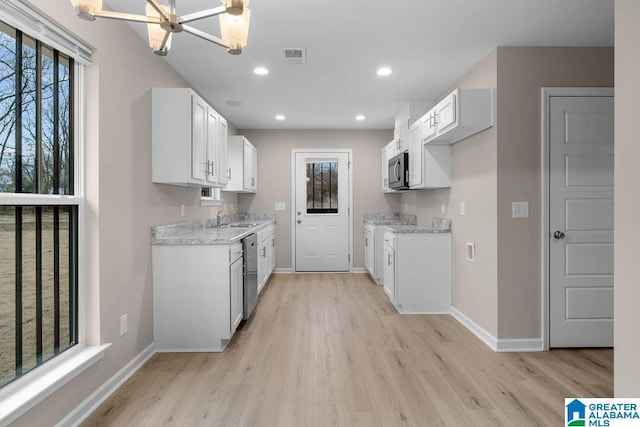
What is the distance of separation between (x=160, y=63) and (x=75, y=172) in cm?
143

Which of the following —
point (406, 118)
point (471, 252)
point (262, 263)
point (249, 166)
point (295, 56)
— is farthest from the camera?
point (249, 166)

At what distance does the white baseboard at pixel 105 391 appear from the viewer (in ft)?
6.31

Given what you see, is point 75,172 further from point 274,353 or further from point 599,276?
point 599,276

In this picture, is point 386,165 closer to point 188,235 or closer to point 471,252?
point 471,252

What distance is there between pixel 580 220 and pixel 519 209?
493mm

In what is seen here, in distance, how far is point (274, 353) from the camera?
286 centimetres

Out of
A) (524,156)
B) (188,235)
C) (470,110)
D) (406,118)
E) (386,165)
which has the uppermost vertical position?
(406,118)

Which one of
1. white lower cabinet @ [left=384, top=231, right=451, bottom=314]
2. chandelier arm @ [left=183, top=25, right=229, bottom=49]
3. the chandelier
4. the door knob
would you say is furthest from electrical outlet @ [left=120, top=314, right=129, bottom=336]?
the door knob

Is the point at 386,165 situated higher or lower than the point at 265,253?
higher

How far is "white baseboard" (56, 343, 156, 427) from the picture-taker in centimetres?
192

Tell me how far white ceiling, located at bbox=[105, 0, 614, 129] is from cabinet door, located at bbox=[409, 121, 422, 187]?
0.45 m

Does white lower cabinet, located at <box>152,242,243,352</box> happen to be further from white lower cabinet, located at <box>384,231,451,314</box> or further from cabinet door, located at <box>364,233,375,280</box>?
cabinet door, located at <box>364,233,375,280</box>

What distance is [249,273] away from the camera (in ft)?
11.9

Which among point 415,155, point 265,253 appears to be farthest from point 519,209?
point 265,253
